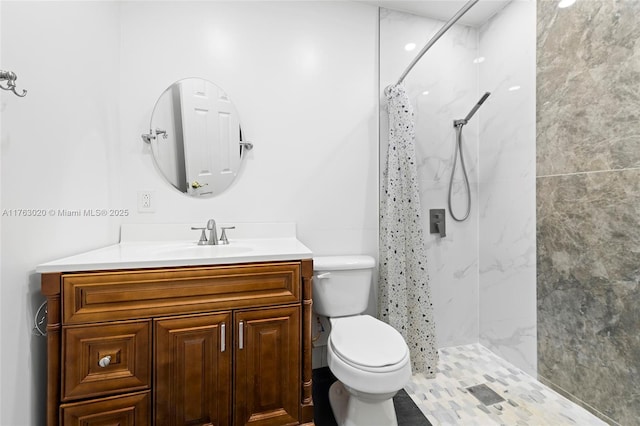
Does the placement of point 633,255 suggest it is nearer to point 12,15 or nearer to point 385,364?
point 385,364

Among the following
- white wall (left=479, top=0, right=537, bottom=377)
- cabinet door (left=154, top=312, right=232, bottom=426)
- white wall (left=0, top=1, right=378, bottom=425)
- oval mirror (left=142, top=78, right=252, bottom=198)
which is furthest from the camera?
white wall (left=479, top=0, right=537, bottom=377)

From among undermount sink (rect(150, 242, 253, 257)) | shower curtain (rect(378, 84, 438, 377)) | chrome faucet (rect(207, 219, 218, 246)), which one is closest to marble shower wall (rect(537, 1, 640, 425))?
shower curtain (rect(378, 84, 438, 377))

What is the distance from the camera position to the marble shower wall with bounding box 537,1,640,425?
1.30m

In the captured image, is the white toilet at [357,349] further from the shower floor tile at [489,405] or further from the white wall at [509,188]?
the white wall at [509,188]

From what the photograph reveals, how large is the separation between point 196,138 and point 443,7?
1906 millimetres

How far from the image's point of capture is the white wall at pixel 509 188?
1782 mm

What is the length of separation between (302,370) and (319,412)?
0.41 m

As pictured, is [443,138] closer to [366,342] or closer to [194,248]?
[366,342]

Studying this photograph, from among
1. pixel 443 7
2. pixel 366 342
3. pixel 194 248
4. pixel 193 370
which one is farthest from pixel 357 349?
pixel 443 7

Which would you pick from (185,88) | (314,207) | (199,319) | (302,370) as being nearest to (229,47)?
(185,88)

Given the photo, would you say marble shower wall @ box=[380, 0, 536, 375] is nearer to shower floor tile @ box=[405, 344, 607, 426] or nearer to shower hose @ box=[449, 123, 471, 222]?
shower hose @ box=[449, 123, 471, 222]

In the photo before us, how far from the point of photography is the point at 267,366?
1.21 metres

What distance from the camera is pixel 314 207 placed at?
187cm

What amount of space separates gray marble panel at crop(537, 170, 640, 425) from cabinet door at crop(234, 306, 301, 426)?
4.98 feet
